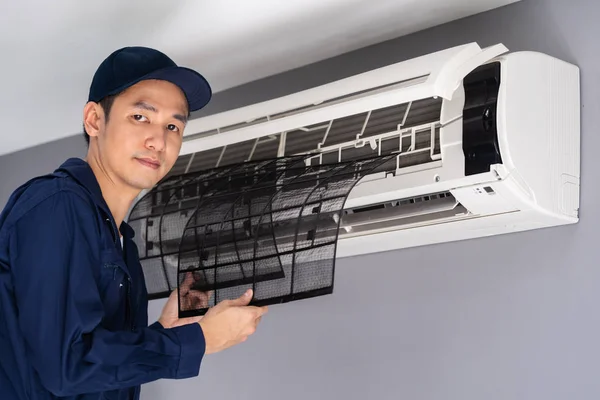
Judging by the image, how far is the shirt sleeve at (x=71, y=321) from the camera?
4.27 ft

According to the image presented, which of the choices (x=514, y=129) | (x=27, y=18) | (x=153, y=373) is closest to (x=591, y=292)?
(x=514, y=129)

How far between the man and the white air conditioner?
14.2 inches

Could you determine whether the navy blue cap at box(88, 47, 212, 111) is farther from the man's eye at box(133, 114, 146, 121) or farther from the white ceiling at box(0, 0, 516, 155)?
the white ceiling at box(0, 0, 516, 155)

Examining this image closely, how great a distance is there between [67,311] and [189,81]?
53 centimetres

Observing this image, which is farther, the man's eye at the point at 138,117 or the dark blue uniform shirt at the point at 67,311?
the man's eye at the point at 138,117

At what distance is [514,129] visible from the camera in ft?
5.35

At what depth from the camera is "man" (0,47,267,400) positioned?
4.31 feet

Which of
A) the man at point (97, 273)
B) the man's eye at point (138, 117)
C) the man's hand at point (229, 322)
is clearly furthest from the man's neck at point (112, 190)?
the man's hand at point (229, 322)

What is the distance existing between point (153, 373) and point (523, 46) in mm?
1084

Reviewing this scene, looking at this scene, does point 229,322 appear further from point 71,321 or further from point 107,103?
point 107,103

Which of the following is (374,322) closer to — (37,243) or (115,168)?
(115,168)

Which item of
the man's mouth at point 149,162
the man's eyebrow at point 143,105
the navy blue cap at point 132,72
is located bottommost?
the man's mouth at point 149,162

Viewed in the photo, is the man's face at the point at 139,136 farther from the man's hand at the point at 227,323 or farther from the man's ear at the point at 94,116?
the man's hand at the point at 227,323

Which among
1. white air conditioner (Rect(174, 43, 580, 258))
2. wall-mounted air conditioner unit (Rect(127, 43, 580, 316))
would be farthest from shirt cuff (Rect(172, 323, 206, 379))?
white air conditioner (Rect(174, 43, 580, 258))
